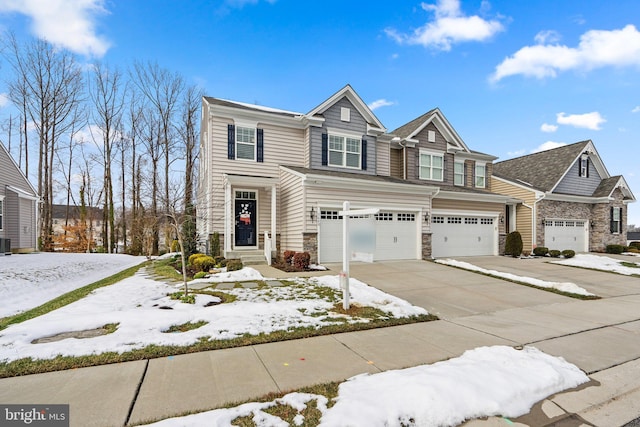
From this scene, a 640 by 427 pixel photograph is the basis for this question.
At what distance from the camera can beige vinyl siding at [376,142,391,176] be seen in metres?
16.5

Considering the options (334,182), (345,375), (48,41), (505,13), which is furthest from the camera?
(48,41)

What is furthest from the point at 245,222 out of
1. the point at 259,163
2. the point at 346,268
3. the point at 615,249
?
the point at 615,249

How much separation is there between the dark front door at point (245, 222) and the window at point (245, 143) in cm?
209

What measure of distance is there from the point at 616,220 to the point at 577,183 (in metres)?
3.78

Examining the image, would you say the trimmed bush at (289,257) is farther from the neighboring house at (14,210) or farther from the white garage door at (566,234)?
the white garage door at (566,234)

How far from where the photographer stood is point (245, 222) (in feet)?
44.4

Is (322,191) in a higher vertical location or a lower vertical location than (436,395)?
higher

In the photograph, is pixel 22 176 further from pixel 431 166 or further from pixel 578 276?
pixel 578 276

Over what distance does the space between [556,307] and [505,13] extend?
427 inches

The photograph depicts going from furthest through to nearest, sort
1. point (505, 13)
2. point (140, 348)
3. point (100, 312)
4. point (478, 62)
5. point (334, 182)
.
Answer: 1. point (478, 62)
2. point (334, 182)
3. point (505, 13)
4. point (100, 312)
5. point (140, 348)

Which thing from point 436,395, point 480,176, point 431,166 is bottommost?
point 436,395

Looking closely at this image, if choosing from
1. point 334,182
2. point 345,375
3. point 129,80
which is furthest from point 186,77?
point 345,375

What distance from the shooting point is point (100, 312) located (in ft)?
18.0

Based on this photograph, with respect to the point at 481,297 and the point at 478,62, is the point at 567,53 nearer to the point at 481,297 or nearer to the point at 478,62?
the point at 478,62
